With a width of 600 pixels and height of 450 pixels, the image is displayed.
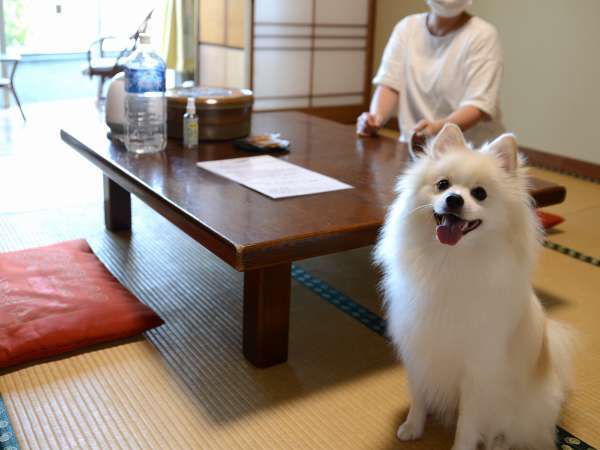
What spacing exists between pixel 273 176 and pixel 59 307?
2.40 ft

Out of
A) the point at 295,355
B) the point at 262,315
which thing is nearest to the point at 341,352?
the point at 295,355

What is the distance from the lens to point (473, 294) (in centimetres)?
120

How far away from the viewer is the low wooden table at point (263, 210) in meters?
1.48

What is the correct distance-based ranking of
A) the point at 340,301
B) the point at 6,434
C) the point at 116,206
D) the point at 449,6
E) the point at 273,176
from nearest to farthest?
1. the point at 6,434
2. the point at 273,176
3. the point at 340,301
4. the point at 449,6
5. the point at 116,206

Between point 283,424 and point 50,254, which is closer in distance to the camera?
point 283,424

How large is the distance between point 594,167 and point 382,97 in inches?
74.7

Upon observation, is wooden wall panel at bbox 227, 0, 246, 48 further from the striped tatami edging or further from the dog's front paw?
the dog's front paw

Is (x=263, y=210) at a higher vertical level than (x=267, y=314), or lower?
higher

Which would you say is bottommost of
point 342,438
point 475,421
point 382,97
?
point 342,438

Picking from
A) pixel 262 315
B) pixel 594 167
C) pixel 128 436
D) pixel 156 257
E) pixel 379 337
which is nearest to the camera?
pixel 128 436

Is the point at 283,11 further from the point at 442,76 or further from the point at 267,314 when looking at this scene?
the point at 267,314

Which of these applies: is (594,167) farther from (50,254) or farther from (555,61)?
(50,254)

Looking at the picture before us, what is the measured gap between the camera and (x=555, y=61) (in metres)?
4.11

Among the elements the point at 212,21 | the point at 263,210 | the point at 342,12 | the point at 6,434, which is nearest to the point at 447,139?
the point at 263,210
